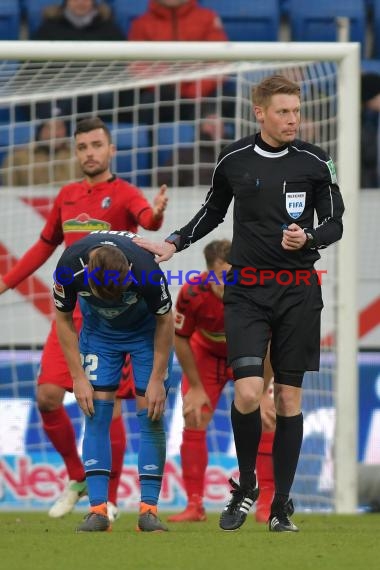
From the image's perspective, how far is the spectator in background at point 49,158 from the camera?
28.2ft

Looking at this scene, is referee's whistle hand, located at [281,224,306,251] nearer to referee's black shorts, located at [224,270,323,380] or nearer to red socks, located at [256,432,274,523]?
referee's black shorts, located at [224,270,323,380]

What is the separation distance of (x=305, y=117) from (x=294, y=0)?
3.37 metres

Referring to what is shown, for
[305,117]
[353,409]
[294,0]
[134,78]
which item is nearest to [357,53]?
[305,117]

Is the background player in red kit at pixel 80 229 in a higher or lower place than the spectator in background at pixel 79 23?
lower

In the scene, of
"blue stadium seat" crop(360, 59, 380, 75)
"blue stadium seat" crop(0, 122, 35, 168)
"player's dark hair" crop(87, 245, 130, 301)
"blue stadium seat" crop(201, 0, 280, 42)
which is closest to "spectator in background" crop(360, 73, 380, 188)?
"blue stadium seat" crop(360, 59, 380, 75)

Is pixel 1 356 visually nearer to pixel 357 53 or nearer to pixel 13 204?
pixel 13 204

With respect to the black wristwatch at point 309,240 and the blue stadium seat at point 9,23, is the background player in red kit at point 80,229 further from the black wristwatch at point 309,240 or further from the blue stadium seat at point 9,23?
the blue stadium seat at point 9,23

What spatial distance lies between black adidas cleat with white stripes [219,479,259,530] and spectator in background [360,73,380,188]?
16.4 ft

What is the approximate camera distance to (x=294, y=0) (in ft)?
37.0

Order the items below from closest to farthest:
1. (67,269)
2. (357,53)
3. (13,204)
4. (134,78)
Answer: (67,269) < (357,53) < (134,78) < (13,204)

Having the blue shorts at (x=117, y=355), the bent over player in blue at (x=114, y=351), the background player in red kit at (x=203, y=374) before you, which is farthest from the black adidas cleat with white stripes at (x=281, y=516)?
the background player in red kit at (x=203, y=374)

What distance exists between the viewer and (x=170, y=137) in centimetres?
859

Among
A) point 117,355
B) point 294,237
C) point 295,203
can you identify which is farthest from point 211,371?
point 294,237

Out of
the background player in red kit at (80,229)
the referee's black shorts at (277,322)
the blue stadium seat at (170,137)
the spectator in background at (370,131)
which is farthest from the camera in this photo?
the spectator in background at (370,131)
